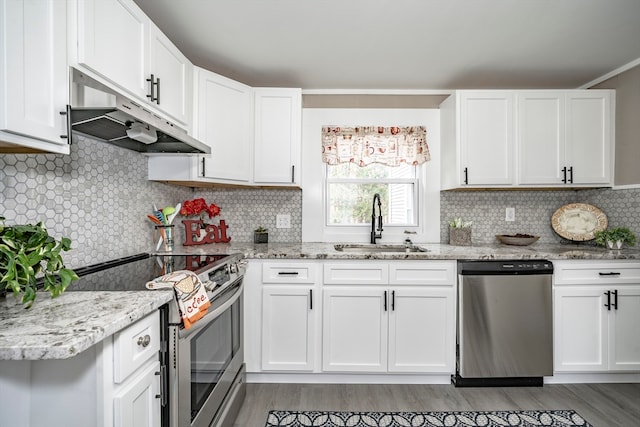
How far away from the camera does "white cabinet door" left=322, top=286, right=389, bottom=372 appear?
2.25m

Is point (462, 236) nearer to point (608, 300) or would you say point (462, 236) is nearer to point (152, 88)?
point (608, 300)

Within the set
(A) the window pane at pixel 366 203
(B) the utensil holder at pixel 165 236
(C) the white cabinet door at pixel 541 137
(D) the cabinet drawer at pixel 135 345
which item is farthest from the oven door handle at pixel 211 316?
(C) the white cabinet door at pixel 541 137

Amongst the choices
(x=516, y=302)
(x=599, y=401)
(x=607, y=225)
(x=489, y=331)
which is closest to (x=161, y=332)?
(x=489, y=331)

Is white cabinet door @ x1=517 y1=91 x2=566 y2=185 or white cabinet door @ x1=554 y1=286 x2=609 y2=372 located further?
white cabinet door @ x1=517 y1=91 x2=566 y2=185

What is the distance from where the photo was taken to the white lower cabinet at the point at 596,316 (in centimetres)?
225

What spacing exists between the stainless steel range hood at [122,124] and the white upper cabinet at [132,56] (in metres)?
0.06

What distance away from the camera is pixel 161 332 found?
120 cm

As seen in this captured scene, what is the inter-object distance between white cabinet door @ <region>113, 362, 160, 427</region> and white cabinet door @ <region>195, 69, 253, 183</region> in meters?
1.45

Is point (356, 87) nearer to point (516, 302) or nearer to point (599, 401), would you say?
point (516, 302)

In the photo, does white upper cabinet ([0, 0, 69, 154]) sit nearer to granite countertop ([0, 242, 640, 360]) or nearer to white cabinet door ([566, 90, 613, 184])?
granite countertop ([0, 242, 640, 360])

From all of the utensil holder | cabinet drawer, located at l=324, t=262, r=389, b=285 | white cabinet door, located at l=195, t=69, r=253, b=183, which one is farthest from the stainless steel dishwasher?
the utensil holder

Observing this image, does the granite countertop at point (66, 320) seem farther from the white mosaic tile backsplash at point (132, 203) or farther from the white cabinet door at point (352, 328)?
the white cabinet door at point (352, 328)

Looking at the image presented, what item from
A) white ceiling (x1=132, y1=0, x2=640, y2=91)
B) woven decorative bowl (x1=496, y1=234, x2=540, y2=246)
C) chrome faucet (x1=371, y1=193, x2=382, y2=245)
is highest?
white ceiling (x1=132, y1=0, x2=640, y2=91)

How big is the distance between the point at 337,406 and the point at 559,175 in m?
2.48
